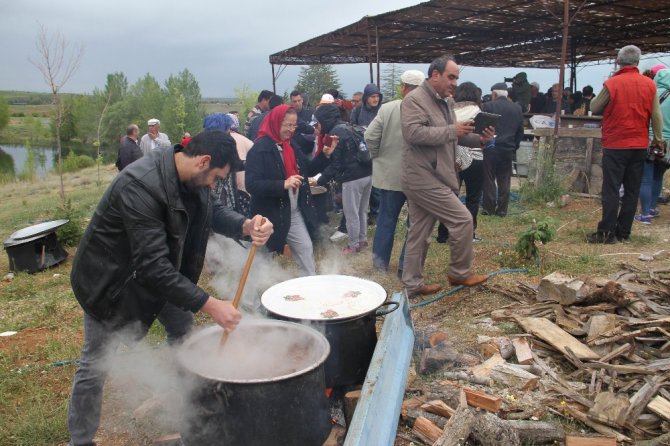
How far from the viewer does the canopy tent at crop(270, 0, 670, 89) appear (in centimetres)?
1109

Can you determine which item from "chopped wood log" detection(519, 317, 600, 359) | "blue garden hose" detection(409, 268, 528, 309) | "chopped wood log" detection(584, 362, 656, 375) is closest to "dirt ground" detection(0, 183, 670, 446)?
"blue garden hose" detection(409, 268, 528, 309)

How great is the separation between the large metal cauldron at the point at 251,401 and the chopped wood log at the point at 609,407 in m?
1.49

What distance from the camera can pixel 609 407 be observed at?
273 cm

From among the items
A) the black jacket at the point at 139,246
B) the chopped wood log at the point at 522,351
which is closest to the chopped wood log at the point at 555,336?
the chopped wood log at the point at 522,351

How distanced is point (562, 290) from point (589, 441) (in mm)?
1732

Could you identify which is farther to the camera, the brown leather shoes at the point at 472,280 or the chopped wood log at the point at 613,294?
the brown leather shoes at the point at 472,280

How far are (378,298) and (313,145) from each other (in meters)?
4.58

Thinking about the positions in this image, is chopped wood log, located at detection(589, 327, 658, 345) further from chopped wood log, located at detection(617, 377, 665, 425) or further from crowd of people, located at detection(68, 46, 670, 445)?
crowd of people, located at detection(68, 46, 670, 445)

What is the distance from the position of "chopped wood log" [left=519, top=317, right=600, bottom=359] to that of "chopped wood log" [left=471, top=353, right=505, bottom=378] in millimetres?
394

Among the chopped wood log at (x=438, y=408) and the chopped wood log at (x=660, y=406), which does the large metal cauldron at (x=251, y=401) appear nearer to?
the chopped wood log at (x=438, y=408)

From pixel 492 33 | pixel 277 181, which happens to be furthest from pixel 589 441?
pixel 492 33

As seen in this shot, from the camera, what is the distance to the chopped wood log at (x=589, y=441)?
8.22ft

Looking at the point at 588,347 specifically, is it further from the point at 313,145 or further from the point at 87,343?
the point at 313,145

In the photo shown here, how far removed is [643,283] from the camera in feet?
15.0
